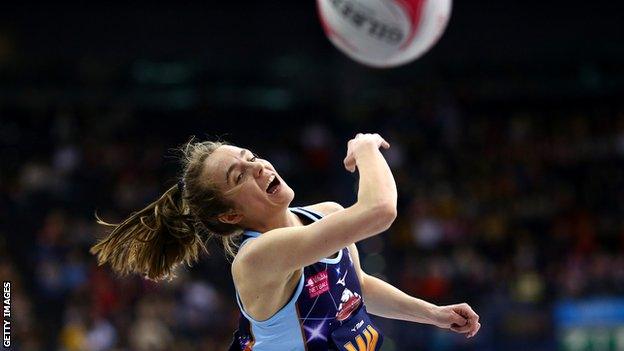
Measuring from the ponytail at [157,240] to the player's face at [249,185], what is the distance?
28 cm

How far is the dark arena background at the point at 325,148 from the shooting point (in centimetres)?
1292

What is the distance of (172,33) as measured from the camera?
1872 cm

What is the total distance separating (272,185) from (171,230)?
20.9 inches

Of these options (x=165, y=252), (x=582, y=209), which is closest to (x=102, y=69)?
(x=582, y=209)

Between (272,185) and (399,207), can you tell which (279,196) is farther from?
(399,207)

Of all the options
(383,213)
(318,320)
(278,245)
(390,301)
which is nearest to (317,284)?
(318,320)

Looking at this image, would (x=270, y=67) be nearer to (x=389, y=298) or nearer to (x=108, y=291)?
(x=108, y=291)

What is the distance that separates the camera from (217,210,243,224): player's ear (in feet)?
13.0

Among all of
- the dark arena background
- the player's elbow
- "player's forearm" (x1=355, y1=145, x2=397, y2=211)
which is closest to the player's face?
"player's forearm" (x1=355, y1=145, x2=397, y2=211)

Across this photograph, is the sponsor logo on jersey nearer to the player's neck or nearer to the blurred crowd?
the player's neck

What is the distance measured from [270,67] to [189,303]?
6.93 meters

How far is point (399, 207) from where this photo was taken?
51.6 ft

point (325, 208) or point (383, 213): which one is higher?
point (383, 213)

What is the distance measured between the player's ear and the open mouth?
0.52 feet
